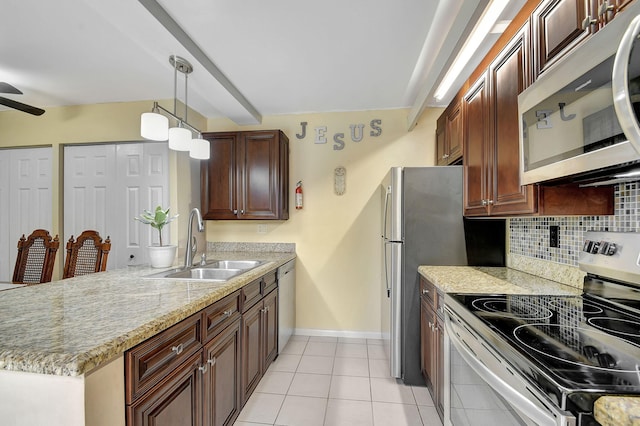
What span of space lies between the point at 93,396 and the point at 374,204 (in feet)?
9.38

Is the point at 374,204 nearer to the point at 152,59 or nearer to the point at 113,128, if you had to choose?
the point at 152,59

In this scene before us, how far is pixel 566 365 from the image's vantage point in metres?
0.78

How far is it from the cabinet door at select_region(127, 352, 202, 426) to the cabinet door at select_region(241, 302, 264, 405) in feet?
1.90

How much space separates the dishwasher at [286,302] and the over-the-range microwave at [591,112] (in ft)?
7.12

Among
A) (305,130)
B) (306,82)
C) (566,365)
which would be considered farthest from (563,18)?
(305,130)

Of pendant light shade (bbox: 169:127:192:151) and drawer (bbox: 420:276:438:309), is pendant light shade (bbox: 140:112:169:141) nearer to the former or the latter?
pendant light shade (bbox: 169:127:192:151)

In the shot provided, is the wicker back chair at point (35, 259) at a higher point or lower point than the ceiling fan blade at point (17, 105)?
lower

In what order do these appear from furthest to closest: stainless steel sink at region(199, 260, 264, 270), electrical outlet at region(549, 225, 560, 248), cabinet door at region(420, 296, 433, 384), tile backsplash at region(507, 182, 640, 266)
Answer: stainless steel sink at region(199, 260, 264, 270), cabinet door at region(420, 296, 433, 384), electrical outlet at region(549, 225, 560, 248), tile backsplash at region(507, 182, 640, 266)

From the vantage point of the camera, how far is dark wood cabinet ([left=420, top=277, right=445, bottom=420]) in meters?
1.79

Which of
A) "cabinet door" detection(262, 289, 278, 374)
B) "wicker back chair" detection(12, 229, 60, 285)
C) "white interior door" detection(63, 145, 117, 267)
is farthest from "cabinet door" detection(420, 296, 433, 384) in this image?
"white interior door" detection(63, 145, 117, 267)

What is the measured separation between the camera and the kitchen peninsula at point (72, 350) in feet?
2.64

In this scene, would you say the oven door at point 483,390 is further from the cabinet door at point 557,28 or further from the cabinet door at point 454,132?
the cabinet door at point 454,132

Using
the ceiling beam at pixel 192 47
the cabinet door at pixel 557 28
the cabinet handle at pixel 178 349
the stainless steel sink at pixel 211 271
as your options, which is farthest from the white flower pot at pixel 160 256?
the cabinet door at pixel 557 28

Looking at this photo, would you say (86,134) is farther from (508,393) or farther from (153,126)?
(508,393)
